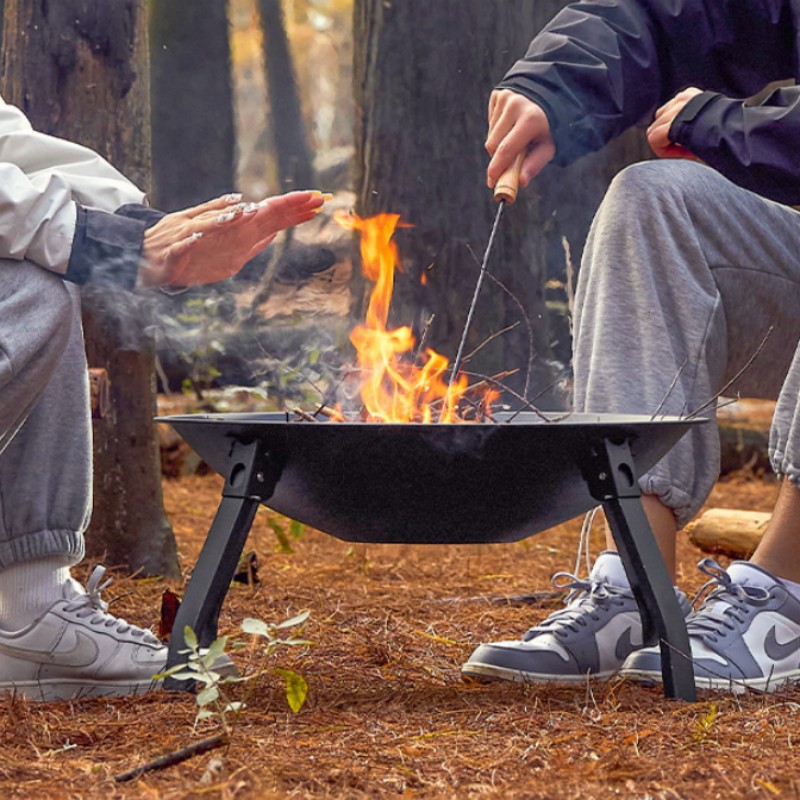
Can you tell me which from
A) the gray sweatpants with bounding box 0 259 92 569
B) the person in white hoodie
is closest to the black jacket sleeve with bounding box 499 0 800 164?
the person in white hoodie

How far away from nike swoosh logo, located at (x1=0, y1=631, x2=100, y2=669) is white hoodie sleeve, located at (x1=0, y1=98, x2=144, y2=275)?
730mm

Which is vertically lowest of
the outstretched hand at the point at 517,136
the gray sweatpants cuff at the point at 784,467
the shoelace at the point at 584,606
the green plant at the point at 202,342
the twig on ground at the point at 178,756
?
the green plant at the point at 202,342

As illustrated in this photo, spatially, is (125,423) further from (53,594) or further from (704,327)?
(704,327)

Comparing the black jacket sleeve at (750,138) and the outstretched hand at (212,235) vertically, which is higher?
the black jacket sleeve at (750,138)

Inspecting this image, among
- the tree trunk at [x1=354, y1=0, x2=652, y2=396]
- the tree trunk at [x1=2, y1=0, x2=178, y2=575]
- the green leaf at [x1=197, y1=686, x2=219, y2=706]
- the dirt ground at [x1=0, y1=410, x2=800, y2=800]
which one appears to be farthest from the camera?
the tree trunk at [x1=354, y1=0, x2=652, y2=396]

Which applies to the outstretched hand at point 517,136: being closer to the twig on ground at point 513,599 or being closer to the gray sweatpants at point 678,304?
the gray sweatpants at point 678,304

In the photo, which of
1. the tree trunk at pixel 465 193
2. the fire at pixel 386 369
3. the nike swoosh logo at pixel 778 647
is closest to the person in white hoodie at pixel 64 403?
the fire at pixel 386 369

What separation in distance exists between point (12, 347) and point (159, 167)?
4.38 meters

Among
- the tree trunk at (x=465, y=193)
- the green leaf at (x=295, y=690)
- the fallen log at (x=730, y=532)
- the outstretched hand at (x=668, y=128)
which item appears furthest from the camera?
the tree trunk at (x=465, y=193)

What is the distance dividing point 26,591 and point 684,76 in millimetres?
2013

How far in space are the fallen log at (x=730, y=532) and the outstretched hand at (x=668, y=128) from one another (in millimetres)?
1866

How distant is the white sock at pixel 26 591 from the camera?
226 centimetres

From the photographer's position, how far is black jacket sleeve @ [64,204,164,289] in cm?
215

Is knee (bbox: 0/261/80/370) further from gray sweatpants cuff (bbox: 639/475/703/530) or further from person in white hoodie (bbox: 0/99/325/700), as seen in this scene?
gray sweatpants cuff (bbox: 639/475/703/530)
